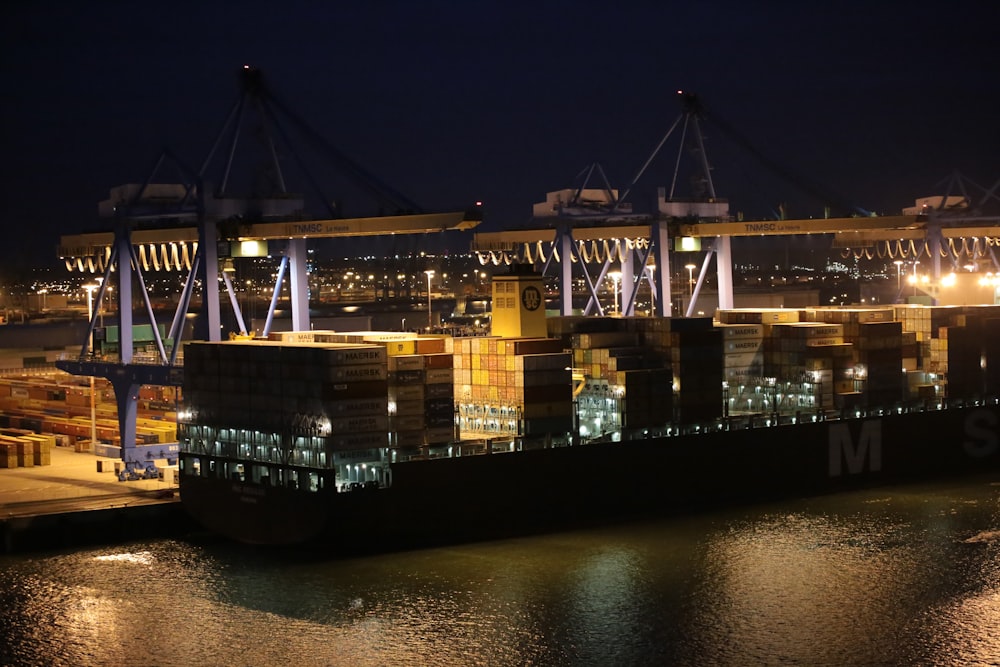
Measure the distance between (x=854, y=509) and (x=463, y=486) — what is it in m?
13.1

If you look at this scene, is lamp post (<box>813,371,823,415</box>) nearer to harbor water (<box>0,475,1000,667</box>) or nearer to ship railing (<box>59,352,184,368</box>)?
harbor water (<box>0,475,1000,667</box>)

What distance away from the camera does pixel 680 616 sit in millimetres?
31141

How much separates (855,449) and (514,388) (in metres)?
14.1

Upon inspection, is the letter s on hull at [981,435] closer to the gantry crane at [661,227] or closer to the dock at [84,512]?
the gantry crane at [661,227]

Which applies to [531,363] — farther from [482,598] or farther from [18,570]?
[18,570]

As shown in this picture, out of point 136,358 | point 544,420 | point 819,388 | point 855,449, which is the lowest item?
point 855,449

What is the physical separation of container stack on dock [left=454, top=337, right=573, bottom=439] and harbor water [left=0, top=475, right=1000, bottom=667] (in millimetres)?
3102

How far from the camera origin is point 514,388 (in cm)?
3794

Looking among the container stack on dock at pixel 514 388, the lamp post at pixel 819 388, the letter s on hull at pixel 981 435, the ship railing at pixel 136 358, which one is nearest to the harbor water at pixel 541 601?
the container stack on dock at pixel 514 388

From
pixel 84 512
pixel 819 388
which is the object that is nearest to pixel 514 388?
pixel 84 512

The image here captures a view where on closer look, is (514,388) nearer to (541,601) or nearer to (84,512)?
(541,601)

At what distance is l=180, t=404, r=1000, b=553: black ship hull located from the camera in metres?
35.2

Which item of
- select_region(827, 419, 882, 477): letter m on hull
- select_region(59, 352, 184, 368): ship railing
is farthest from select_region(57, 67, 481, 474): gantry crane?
select_region(827, 419, 882, 477): letter m on hull

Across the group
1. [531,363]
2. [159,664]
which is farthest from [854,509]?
[159,664]
